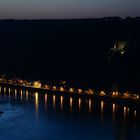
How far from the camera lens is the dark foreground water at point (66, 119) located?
38.3ft

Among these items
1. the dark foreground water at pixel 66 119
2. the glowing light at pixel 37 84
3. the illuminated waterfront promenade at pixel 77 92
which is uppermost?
the glowing light at pixel 37 84

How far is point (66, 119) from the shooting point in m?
13.5

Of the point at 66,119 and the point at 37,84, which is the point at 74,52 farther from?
the point at 66,119

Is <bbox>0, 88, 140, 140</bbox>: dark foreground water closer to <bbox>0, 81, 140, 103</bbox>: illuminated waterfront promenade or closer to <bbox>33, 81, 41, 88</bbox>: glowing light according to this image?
<bbox>0, 81, 140, 103</bbox>: illuminated waterfront promenade

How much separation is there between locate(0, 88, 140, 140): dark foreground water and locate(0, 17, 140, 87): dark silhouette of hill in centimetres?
306

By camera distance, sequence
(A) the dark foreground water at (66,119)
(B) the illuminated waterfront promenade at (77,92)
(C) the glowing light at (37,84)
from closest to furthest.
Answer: (A) the dark foreground water at (66,119)
(B) the illuminated waterfront promenade at (77,92)
(C) the glowing light at (37,84)

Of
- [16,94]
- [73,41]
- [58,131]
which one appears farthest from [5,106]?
[73,41]

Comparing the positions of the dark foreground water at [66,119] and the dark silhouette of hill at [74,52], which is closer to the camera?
the dark foreground water at [66,119]

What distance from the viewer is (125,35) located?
2547 centimetres

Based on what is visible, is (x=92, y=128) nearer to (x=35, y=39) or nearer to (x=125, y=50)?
(x=125, y=50)

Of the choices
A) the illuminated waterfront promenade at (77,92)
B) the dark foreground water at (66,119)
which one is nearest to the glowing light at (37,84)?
the illuminated waterfront promenade at (77,92)

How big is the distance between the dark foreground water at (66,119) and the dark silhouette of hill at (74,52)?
306 centimetres

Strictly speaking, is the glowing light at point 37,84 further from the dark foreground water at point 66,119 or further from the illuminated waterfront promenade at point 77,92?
the dark foreground water at point 66,119

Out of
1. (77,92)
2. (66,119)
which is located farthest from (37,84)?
(66,119)
